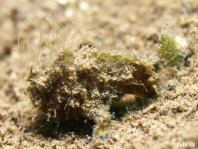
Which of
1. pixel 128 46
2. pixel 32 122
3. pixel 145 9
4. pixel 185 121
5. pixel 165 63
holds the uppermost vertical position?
pixel 145 9

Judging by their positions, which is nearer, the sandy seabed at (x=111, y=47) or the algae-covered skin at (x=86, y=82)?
the sandy seabed at (x=111, y=47)

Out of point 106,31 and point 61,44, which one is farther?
point 106,31

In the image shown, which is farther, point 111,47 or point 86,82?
point 111,47

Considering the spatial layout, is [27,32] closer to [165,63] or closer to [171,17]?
[171,17]

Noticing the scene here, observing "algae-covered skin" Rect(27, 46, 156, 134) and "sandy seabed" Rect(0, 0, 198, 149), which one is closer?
"sandy seabed" Rect(0, 0, 198, 149)

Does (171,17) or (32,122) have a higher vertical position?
(171,17)

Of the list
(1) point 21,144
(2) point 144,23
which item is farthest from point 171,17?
(1) point 21,144

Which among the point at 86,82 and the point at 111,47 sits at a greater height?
the point at 111,47

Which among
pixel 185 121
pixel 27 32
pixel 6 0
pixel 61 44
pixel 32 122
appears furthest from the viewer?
pixel 6 0
